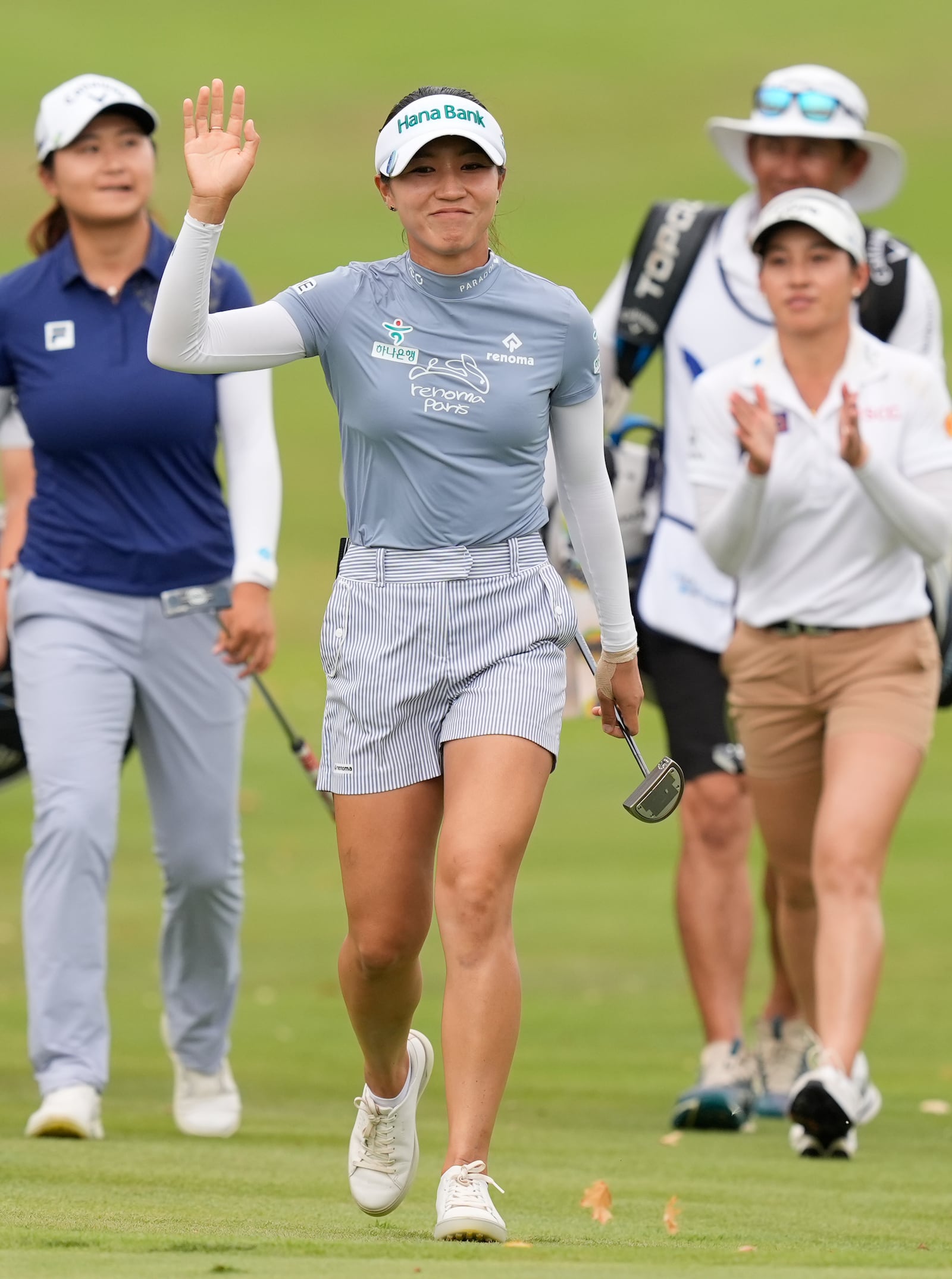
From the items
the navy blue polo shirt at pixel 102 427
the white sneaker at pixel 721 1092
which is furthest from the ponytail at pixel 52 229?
the white sneaker at pixel 721 1092

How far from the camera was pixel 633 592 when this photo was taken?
918cm

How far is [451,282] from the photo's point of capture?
5.85 metres

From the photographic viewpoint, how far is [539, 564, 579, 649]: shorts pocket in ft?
19.3

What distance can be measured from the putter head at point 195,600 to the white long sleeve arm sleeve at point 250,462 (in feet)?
0.22

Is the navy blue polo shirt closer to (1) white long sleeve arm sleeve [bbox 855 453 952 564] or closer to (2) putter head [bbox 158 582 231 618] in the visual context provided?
(2) putter head [bbox 158 582 231 618]

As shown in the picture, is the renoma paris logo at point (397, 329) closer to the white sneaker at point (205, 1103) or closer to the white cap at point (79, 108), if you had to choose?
the white cap at point (79, 108)

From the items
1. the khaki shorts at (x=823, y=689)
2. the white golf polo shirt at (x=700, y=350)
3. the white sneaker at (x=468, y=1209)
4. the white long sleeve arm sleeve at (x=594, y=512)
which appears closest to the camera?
the white sneaker at (x=468, y=1209)

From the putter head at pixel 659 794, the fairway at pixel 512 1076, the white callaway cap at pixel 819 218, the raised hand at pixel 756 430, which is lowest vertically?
the fairway at pixel 512 1076

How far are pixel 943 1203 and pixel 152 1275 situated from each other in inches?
93.3

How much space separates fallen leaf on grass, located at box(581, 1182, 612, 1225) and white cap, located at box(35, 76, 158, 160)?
334 centimetres

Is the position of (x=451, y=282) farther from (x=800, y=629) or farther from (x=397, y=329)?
(x=800, y=629)

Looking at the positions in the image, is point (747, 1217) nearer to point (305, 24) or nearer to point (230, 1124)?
point (230, 1124)

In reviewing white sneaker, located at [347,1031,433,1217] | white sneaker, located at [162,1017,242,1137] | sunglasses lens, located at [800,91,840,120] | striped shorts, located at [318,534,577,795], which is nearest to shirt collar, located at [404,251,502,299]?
striped shorts, located at [318,534,577,795]

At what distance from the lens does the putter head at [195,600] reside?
7.88m
